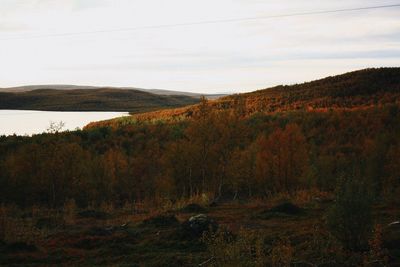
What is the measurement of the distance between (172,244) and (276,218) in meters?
6.02

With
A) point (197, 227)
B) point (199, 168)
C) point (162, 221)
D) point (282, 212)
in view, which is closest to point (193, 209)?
point (162, 221)

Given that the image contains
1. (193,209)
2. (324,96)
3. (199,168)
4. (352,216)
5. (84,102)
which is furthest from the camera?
(84,102)

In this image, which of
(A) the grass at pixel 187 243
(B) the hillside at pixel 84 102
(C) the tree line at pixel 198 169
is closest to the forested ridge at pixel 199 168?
(C) the tree line at pixel 198 169

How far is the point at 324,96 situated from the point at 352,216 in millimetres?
59943

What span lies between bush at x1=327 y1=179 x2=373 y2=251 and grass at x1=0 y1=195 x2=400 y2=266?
0.42 meters

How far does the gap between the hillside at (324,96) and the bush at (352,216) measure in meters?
48.0

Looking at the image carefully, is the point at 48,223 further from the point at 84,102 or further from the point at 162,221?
the point at 84,102

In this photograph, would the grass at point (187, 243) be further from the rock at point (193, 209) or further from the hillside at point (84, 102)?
the hillside at point (84, 102)

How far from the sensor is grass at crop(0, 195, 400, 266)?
1083 centimetres

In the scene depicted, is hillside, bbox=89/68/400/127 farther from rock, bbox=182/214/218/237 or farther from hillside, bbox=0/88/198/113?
hillside, bbox=0/88/198/113

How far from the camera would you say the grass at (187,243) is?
10.8m

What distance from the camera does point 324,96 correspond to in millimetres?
69250

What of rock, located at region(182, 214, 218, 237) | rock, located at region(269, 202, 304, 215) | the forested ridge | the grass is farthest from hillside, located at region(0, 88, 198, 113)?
rock, located at region(182, 214, 218, 237)

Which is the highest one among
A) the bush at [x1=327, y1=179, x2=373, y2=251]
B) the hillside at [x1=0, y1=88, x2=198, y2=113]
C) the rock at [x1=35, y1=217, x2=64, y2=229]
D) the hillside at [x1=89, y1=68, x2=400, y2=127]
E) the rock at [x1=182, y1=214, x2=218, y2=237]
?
the hillside at [x1=0, y1=88, x2=198, y2=113]
